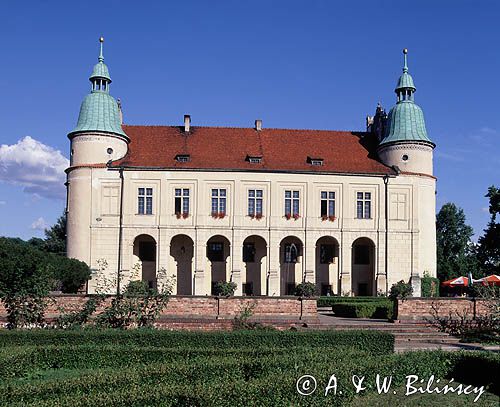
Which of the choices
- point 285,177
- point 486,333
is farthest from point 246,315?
point 285,177

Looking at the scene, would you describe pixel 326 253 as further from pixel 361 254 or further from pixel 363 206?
pixel 363 206

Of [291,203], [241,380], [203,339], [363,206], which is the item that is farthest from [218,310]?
[363,206]

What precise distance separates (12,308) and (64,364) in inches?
249

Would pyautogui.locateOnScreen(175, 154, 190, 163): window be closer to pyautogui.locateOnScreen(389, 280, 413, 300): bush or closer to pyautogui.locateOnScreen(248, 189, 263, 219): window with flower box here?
pyautogui.locateOnScreen(248, 189, 263, 219): window with flower box

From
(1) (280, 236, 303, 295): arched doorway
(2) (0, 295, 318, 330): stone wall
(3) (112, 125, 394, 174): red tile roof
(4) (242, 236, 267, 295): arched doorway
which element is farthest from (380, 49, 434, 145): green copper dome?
(2) (0, 295, 318, 330): stone wall

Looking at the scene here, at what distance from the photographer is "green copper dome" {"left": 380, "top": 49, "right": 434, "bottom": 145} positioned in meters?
49.8

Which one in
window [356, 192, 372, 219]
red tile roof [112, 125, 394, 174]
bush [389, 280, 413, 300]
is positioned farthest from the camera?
window [356, 192, 372, 219]

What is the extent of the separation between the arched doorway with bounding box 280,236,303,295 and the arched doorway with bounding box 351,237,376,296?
4.46 meters

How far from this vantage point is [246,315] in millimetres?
22922

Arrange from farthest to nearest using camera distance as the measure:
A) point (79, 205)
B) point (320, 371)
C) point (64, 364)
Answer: point (79, 205) < point (64, 364) < point (320, 371)

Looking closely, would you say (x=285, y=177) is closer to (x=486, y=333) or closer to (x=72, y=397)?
(x=486, y=333)

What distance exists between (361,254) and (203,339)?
3383cm

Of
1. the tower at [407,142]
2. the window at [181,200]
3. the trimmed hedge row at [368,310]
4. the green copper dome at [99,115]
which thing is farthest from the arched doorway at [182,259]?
the trimmed hedge row at [368,310]

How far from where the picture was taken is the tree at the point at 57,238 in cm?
7644
